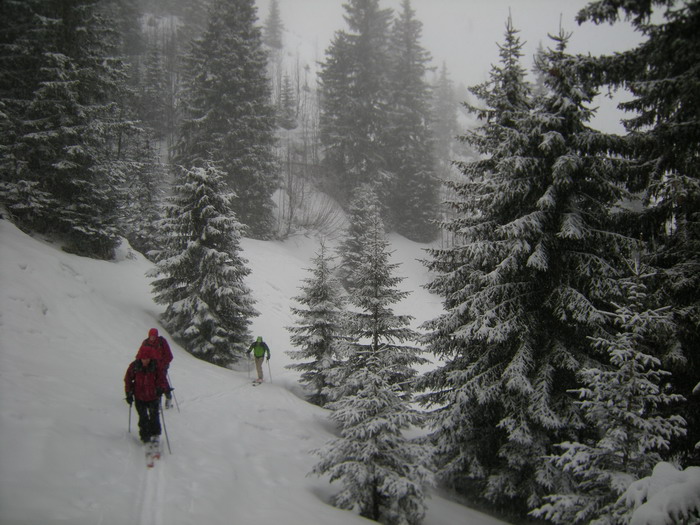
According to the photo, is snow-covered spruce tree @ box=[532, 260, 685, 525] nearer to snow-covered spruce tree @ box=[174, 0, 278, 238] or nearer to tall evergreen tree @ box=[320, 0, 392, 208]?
snow-covered spruce tree @ box=[174, 0, 278, 238]

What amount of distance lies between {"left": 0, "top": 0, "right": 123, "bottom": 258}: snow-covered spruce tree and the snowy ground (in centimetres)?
213

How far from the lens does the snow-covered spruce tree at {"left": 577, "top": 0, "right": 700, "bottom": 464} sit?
556 cm

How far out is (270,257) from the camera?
26.9m

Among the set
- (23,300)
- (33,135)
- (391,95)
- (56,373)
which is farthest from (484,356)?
(391,95)

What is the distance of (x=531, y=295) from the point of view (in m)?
8.73

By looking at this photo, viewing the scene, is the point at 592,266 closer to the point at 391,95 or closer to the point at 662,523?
the point at 662,523

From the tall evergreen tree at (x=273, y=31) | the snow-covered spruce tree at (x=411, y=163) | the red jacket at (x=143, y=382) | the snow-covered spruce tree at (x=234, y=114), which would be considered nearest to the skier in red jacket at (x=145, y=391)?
the red jacket at (x=143, y=382)

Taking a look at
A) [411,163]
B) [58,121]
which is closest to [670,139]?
[58,121]

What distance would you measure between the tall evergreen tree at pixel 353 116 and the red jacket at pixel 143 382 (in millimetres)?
29555

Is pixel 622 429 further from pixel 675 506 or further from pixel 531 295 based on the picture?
pixel 531 295

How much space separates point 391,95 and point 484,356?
34.9 m

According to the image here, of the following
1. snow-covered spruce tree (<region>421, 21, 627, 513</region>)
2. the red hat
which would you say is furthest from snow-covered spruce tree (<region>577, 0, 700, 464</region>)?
the red hat

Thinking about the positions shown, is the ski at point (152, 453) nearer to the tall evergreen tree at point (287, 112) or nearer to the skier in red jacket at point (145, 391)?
the skier in red jacket at point (145, 391)

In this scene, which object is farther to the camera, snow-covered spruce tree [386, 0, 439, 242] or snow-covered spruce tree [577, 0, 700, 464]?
snow-covered spruce tree [386, 0, 439, 242]
